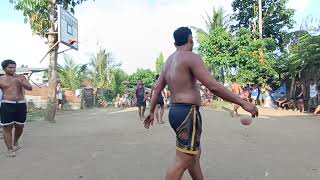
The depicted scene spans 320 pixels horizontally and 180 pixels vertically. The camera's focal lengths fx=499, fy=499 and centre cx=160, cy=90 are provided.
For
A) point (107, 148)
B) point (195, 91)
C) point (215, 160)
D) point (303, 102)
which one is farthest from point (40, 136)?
point (303, 102)

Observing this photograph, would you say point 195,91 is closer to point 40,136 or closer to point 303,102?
point 40,136

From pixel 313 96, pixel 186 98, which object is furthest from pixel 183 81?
pixel 313 96

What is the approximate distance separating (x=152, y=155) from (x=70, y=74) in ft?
89.2

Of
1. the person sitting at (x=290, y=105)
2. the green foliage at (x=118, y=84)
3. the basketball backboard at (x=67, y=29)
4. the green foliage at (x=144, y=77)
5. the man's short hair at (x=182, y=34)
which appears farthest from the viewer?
the green foliage at (x=144, y=77)

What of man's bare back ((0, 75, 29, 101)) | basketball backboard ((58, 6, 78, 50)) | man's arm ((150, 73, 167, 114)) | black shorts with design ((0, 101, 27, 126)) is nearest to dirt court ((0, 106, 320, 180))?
black shorts with design ((0, 101, 27, 126))

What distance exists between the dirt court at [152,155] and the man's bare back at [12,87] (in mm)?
1009

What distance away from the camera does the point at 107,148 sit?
924cm

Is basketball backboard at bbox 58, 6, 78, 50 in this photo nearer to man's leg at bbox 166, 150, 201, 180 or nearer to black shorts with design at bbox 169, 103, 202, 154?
black shorts with design at bbox 169, 103, 202, 154

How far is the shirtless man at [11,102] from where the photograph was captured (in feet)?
28.1

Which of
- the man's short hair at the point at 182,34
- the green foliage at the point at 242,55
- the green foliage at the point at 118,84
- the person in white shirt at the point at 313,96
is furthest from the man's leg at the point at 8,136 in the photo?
the green foliage at the point at 118,84

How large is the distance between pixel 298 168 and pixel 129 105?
1071 inches

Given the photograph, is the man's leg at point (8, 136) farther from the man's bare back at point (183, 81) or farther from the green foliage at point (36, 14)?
the green foliage at point (36, 14)

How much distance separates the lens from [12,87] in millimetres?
8703

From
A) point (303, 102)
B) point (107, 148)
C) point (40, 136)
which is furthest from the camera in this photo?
point (303, 102)
